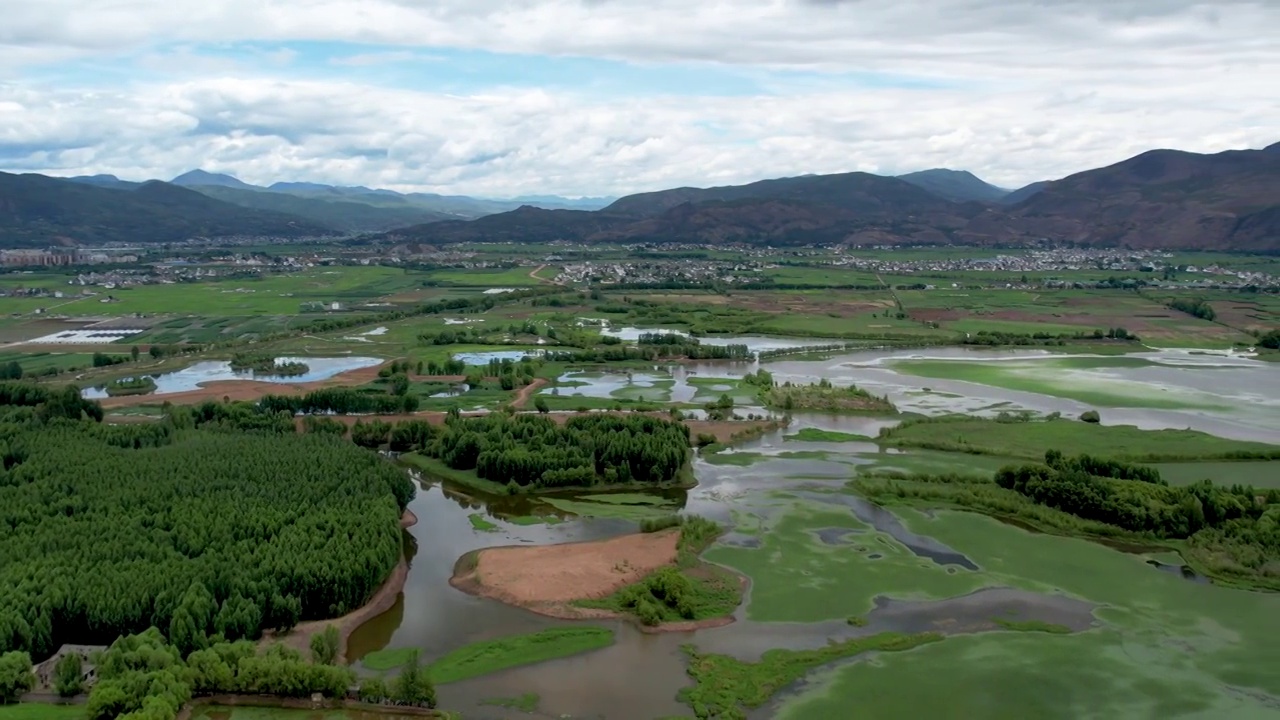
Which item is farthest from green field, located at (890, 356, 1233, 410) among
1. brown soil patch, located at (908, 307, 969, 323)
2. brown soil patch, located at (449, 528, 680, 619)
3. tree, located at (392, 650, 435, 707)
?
tree, located at (392, 650, 435, 707)

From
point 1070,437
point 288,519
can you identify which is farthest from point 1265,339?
point 288,519

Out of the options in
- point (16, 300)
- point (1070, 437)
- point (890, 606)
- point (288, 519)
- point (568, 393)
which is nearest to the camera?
point (890, 606)

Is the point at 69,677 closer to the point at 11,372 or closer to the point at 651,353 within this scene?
the point at 11,372

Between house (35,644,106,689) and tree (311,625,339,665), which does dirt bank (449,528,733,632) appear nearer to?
tree (311,625,339,665)

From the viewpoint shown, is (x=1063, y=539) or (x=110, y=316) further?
(x=110, y=316)

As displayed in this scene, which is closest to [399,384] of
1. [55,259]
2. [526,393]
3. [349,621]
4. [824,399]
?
[526,393]

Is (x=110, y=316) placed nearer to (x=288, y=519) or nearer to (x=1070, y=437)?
(x=288, y=519)

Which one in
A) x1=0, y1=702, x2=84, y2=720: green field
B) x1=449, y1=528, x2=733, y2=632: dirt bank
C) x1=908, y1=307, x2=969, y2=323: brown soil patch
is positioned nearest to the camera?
x1=0, y1=702, x2=84, y2=720: green field
